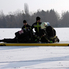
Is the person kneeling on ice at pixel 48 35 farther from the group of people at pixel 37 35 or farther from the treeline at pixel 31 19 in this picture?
the treeline at pixel 31 19

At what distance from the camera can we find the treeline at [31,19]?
75.8 metres

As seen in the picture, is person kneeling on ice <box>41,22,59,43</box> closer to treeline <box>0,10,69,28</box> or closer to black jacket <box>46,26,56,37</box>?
black jacket <box>46,26,56,37</box>

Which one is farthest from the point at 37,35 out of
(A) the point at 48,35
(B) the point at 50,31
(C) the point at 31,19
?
(C) the point at 31,19

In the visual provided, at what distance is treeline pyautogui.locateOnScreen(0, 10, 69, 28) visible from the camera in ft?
249

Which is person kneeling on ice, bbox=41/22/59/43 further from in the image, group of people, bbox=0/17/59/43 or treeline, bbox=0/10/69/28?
treeline, bbox=0/10/69/28

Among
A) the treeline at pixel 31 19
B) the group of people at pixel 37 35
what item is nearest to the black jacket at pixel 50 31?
the group of people at pixel 37 35

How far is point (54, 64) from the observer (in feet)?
11.6

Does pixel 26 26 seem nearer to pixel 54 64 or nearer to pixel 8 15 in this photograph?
pixel 54 64

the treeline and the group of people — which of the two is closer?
the group of people

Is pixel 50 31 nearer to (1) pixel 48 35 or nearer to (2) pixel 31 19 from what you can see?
(1) pixel 48 35

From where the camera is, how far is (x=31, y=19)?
76.9 m

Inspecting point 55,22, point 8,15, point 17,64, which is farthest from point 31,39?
point 8,15

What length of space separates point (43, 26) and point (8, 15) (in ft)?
256

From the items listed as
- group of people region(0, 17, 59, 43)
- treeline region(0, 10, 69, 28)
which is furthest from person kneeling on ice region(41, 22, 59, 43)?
treeline region(0, 10, 69, 28)
